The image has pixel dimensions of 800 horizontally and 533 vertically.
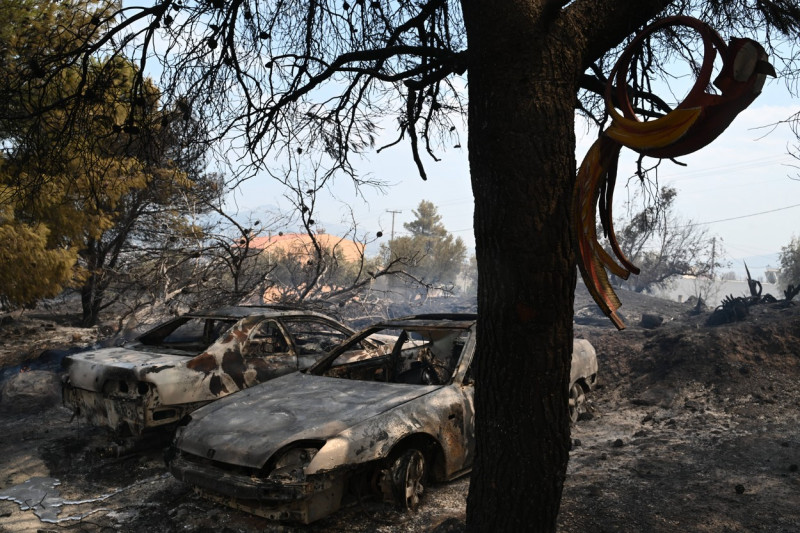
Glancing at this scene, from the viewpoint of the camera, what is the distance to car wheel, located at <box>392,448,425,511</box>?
3.89 m

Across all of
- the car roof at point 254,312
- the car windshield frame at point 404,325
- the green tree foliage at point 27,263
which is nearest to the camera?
the car windshield frame at point 404,325

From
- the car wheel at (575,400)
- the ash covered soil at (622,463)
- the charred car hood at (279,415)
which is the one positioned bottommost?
the ash covered soil at (622,463)

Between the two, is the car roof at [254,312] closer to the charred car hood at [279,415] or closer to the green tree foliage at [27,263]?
the charred car hood at [279,415]

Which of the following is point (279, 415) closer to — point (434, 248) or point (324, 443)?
point (324, 443)

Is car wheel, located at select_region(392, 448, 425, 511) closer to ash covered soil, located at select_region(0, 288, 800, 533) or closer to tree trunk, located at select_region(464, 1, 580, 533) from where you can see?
ash covered soil, located at select_region(0, 288, 800, 533)

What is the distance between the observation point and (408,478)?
3977 mm

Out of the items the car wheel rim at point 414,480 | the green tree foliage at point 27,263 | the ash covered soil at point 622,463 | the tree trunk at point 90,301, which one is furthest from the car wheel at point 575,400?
the tree trunk at point 90,301

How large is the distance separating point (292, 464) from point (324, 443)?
247 mm

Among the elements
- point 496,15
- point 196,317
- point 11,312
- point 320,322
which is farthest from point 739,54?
point 11,312

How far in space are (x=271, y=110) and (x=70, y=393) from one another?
351 centimetres

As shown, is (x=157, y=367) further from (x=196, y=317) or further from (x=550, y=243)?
(x=550, y=243)

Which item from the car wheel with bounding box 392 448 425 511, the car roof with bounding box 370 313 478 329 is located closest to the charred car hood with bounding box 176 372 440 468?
the car wheel with bounding box 392 448 425 511

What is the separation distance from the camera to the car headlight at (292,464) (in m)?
3.51

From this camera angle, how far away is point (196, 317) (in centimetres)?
652
